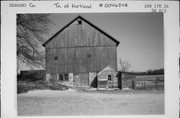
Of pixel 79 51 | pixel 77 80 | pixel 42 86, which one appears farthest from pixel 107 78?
pixel 42 86

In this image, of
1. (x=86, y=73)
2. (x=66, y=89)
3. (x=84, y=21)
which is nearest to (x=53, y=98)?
(x=66, y=89)

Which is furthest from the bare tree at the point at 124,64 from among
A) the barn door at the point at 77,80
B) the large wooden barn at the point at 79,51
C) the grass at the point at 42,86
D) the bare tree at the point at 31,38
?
the bare tree at the point at 31,38

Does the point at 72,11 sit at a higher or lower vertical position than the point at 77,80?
higher

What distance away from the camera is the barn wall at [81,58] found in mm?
4488

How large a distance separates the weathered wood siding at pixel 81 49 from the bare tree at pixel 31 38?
0.16m

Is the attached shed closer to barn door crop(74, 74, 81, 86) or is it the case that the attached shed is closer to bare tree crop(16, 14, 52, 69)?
barn door crop(74, 74, 81, 86)

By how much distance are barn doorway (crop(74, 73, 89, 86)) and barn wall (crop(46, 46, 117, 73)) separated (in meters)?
0.07

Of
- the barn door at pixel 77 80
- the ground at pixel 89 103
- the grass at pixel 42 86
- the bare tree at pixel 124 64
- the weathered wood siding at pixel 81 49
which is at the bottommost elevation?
the ground at pixel 89 103

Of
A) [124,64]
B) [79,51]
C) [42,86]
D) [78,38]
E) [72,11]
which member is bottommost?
[42,86]

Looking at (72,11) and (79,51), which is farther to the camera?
(79,51)

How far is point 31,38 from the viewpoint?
456 cm

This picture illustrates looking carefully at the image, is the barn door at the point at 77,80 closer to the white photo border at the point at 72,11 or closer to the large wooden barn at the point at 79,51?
the large wooden barn at the point at 79,51

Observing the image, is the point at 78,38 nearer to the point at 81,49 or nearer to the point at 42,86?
the point at 81,49

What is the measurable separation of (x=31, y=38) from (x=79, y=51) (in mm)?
720
